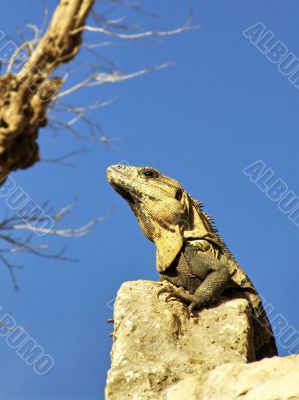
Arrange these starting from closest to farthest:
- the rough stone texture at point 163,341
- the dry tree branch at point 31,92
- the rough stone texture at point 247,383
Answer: the dry tree branch at point 31,92
the rough stone texture at point 247,383
the rough stone texture at point 163,341

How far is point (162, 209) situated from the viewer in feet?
39.6

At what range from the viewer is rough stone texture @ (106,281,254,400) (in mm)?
10078

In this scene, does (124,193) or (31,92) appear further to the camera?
(124,193)

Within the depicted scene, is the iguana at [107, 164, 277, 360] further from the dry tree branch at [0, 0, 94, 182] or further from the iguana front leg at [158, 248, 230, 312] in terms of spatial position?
the dry tree branch at [0, 0, 94, 182]

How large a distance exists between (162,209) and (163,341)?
2141 millimetres

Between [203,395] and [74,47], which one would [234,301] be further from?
[74,47]

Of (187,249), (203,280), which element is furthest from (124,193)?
(203,280)

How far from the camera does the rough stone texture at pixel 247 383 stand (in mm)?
8328

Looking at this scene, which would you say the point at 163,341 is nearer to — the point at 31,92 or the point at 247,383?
the point at 247,383

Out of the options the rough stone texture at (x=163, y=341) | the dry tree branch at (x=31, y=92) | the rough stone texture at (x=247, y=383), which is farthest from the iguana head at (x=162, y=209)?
the dry tree branch at (x=31, y=92)

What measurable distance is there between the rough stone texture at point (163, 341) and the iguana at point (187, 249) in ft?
0.95

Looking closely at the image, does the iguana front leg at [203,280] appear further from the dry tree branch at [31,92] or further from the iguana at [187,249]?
the dry tree branch at [31,92]

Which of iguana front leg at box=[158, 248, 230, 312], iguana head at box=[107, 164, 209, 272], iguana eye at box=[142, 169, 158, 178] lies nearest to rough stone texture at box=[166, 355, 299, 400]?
iguana front leg at box=[158, 248, 230, 312]

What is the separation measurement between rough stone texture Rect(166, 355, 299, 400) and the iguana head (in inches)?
108
